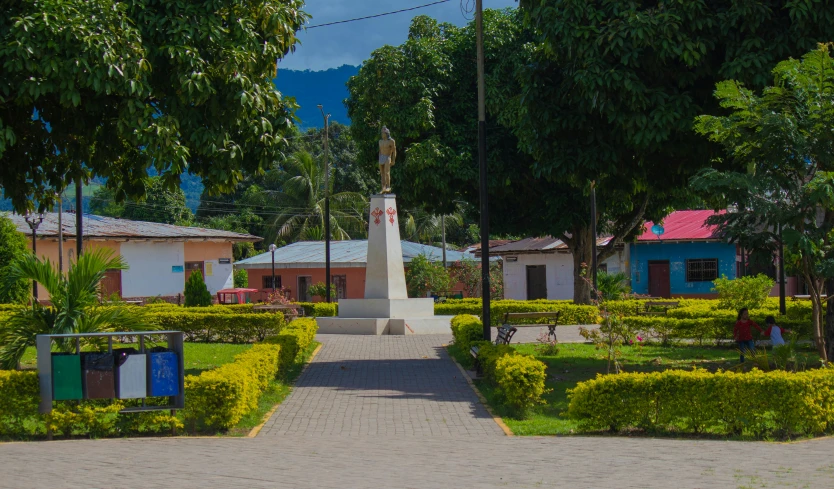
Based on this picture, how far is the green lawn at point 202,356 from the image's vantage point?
1603 centimetres

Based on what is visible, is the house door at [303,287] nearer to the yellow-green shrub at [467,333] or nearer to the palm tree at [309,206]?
the palm tree at [309,206]

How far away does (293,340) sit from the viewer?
15336mm

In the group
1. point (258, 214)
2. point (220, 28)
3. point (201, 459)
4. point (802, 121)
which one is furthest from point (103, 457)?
point (258, 214)

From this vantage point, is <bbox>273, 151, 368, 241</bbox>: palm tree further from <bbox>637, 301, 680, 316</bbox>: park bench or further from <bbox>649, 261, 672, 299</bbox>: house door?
<bbox>637, 301, 680, 316</bbox>: park bench

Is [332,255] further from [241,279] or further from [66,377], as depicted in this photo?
[66,377]

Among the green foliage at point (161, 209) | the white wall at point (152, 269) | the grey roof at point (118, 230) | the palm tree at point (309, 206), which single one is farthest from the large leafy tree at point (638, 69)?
the green foliage at point (161, 209)

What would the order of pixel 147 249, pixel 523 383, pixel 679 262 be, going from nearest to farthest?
pixel 523 383 → pixel 679 262 → pixel 147 249

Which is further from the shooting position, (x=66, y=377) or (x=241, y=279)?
(x=241, y=279)

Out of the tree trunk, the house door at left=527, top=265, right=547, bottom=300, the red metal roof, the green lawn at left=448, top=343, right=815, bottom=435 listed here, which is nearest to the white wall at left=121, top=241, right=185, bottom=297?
the house door at left=527, top=265, right=547, bottom=300

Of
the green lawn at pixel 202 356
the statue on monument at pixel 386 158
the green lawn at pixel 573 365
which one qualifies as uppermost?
the statue on monument at pixel 386 158

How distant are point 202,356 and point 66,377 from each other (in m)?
9.16

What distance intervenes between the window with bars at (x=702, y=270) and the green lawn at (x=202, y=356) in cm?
2327

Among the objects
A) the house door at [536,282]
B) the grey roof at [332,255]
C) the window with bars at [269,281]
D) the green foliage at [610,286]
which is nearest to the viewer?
the green foliage at [610,286]

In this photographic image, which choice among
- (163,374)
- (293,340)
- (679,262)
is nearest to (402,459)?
(163,374)
